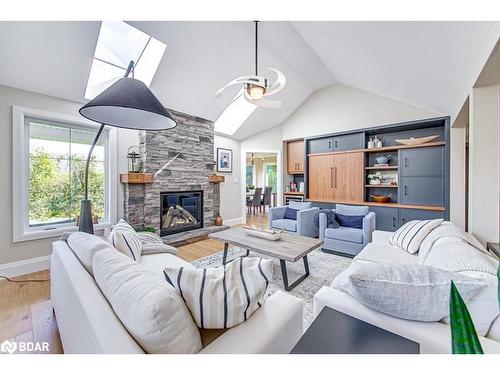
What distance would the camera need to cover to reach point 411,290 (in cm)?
91

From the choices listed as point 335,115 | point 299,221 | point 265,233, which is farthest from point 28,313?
point 335,115

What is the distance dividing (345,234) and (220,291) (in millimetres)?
2778

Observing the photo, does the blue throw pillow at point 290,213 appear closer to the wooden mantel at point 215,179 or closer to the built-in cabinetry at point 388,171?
the built-in cabinetry at point 388,171

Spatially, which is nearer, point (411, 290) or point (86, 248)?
point (411, 290)

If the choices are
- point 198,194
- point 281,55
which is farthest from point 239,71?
point 198,194

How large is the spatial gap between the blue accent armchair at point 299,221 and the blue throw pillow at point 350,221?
446 mm

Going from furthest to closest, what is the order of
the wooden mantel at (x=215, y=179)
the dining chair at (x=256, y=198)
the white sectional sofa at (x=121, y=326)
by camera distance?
1. the dining chair at (x=256, y=198)
2. the wooden mantel at (x=215, y=179)
3. the white sectional sofa at (x=121, y=326)

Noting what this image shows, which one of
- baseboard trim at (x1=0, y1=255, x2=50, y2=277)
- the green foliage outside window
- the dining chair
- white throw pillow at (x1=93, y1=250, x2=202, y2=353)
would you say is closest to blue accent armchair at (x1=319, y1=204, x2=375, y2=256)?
white throw pillow at (x1=93, y1=250, x2=202, y2=353)

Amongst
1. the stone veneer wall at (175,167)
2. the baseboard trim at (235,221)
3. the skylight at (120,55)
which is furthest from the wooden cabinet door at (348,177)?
the skylight at (120,55)

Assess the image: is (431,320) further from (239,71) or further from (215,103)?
(215,103)

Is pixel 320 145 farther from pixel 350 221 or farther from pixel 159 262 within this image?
pixel 159 262

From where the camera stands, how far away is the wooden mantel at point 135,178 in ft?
11.1

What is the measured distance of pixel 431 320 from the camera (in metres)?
0.92
